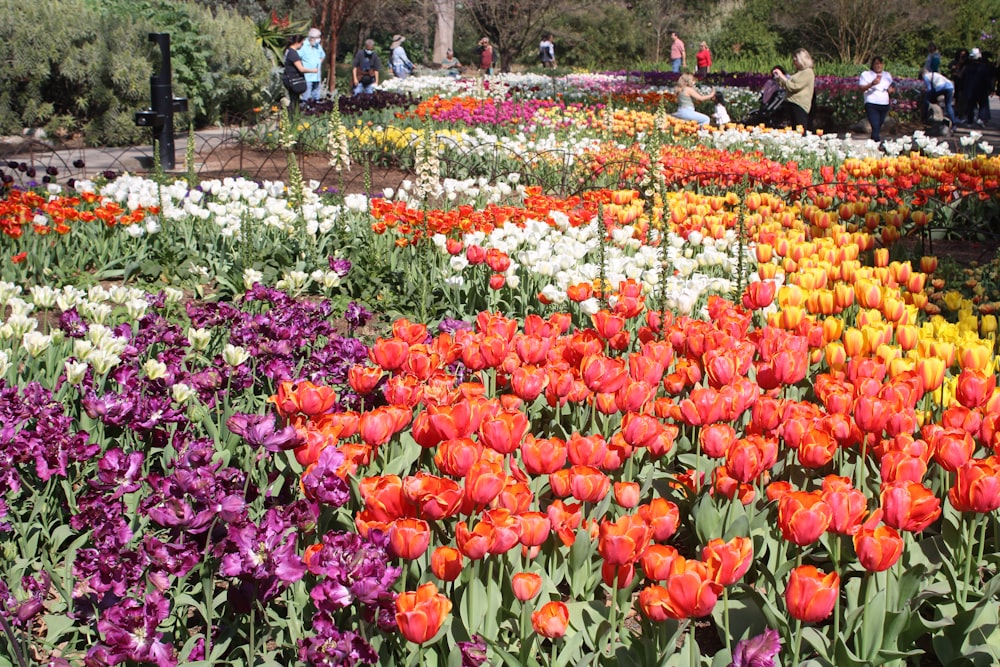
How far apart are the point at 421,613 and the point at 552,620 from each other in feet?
0.80

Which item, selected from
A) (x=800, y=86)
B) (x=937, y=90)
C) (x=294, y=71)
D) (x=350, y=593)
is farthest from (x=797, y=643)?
(x=937, y=90)

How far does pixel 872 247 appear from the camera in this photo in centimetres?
584

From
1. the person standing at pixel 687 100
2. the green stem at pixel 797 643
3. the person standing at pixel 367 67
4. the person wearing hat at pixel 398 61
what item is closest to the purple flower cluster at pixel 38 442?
the green stem at pixel 797 643

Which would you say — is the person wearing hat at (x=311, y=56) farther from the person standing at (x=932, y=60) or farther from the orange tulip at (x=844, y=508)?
the orange tulip at (x=844, y=508)

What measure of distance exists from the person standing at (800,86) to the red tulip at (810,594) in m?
13.0

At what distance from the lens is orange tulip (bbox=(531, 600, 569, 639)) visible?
1790 millimetres

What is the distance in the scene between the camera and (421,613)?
1.73m

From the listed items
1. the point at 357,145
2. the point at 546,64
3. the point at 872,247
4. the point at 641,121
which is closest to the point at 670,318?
the point at 872,247

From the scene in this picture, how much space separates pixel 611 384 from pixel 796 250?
229 centimetres

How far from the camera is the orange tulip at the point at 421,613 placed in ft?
5.70

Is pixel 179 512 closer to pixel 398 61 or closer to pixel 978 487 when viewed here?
pixel 978 487

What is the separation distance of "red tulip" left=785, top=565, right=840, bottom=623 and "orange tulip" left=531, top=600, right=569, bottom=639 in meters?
0.41

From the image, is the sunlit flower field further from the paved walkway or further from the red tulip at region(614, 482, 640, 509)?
the paved walkway

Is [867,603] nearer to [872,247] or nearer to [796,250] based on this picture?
[796,250]
